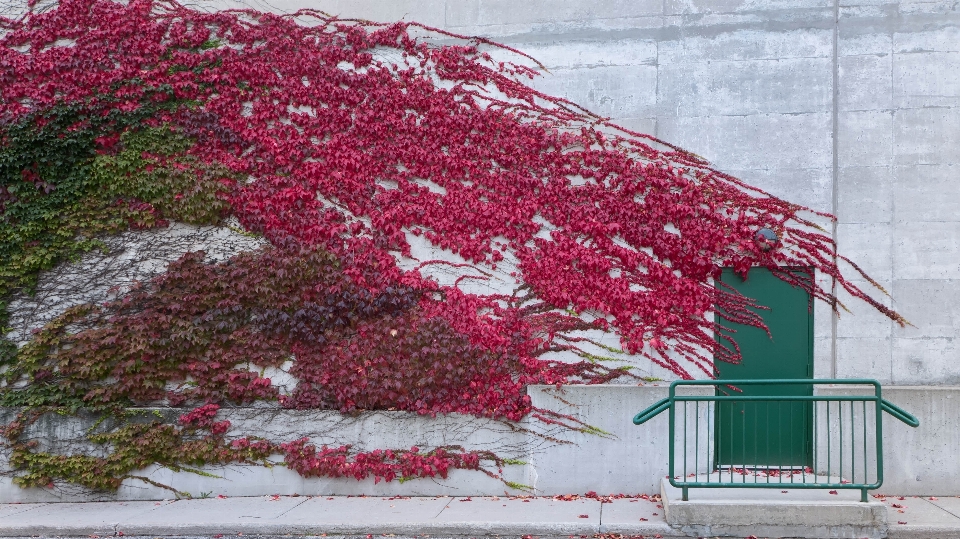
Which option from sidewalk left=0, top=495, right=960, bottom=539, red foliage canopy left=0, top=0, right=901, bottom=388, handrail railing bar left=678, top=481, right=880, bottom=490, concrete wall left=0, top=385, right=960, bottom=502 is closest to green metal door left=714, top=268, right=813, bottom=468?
red foliage canopy left=0, top=0, right=901, bottom=388

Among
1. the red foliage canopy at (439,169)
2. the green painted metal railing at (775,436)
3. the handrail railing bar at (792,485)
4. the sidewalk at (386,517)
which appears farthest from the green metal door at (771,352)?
the handrail railing bar at (792,485)

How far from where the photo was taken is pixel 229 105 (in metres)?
8.90

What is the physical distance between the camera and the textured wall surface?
8.04 m

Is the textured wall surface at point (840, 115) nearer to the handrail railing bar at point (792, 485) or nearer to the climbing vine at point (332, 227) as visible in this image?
the climbing vine at point (332, 227)

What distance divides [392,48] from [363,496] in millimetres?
5140

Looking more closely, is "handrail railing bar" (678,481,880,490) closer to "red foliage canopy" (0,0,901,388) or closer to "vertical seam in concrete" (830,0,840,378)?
"red foliage canopy" (0,0,901,388)

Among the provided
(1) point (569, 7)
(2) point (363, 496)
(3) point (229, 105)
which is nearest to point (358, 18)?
(3) point (229, 105)

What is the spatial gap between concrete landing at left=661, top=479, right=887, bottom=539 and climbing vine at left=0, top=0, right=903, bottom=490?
180 cm

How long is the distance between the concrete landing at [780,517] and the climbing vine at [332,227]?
1795 millimetres

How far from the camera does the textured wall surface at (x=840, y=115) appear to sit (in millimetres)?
8039

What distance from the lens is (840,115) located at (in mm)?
8211

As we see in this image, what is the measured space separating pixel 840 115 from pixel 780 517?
4358 mm

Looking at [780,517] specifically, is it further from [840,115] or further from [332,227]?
[332,227]

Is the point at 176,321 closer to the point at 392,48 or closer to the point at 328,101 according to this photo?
the point at 328,101
